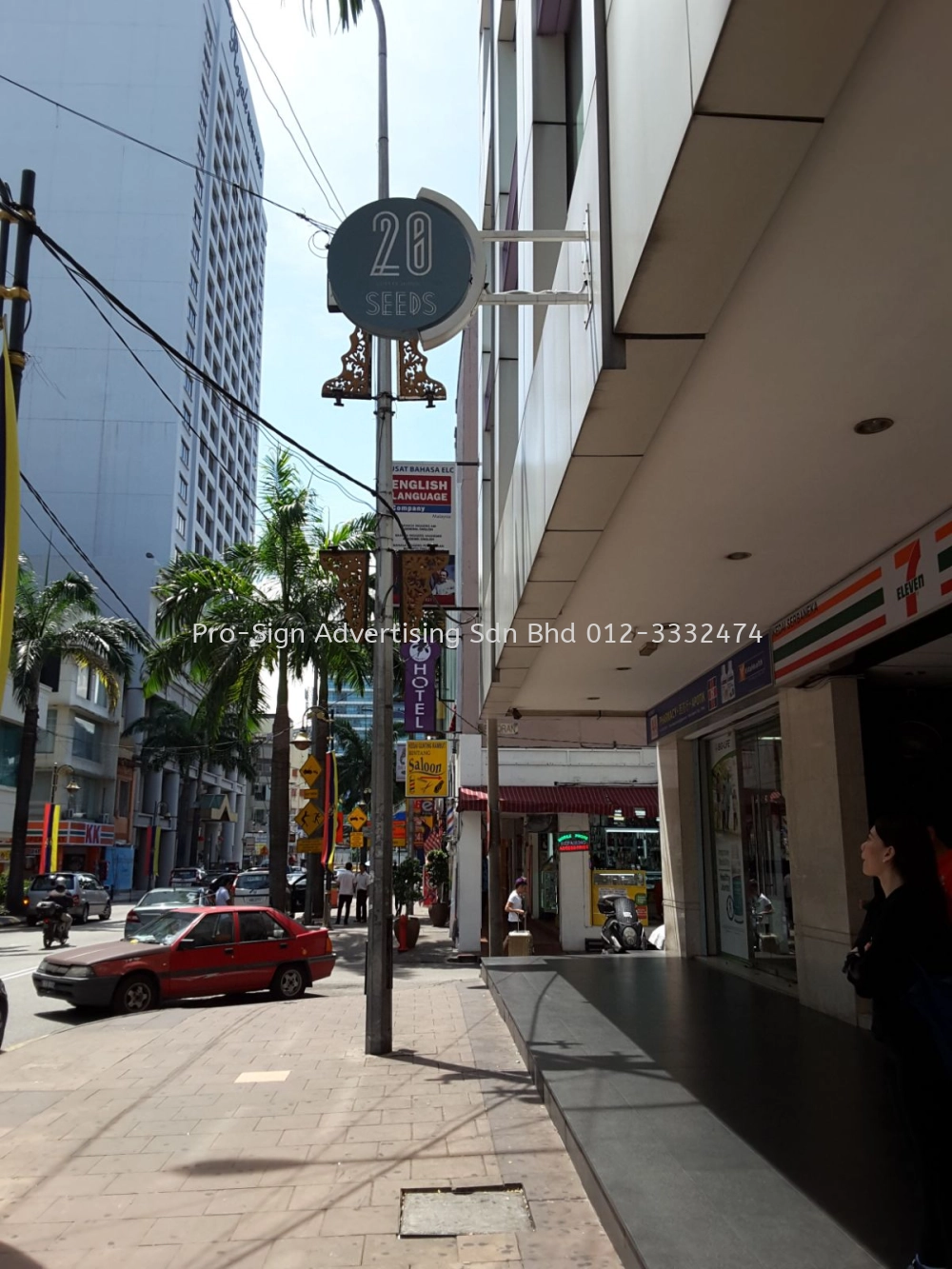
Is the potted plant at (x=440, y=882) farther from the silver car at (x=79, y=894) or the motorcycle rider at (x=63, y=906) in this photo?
the motorcycle rider at (x=63, y=906)

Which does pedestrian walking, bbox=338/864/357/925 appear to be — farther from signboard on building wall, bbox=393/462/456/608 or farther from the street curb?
the street curb

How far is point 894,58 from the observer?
283 cm

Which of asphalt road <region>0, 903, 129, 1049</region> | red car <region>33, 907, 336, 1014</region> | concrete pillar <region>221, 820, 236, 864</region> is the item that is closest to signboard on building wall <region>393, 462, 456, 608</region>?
red car <region>33, 907, 336, 1014</region>

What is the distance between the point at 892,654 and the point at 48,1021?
10888mm

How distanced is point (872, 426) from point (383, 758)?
20.0ft

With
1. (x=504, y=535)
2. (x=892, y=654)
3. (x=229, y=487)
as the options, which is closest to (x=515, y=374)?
(x=504, y=535)

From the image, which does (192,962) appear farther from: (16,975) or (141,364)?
(141,364)

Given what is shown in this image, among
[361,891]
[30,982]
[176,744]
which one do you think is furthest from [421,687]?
[176,744]

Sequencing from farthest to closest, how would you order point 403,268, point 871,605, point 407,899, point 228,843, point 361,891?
point 228,843
point 361,891
point 407,899
point 871,605
point 403,268

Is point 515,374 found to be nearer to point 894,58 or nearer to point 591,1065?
point 591,1065

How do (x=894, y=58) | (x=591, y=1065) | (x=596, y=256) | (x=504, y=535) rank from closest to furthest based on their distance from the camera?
(x=894, y=58), (x=596, y=256), (x=591, y=1065), (x=504, y=535)

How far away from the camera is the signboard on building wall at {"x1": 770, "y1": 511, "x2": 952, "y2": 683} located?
22.5ft

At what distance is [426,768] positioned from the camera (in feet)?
72.4

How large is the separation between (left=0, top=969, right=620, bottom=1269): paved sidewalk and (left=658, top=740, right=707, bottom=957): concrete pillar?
507cm
